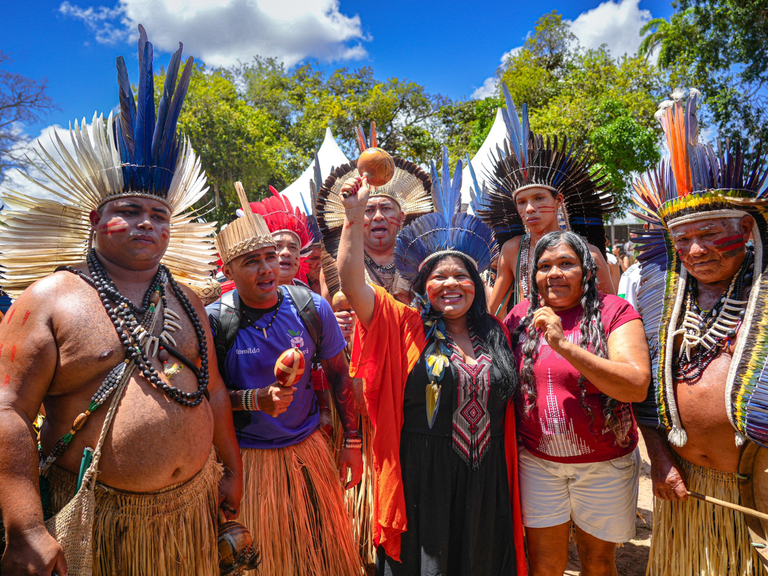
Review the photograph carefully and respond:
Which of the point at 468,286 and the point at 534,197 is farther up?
the point at 534,197

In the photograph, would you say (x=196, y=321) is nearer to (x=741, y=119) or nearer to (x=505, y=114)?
(x=505, y=114)

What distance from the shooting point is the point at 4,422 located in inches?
61.9

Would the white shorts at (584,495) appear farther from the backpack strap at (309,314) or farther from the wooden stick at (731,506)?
the backpack strap at (309,314)

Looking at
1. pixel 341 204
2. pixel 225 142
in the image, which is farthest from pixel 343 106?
pixel 341 204

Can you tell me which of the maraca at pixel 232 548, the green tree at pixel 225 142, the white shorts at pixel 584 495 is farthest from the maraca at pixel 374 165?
the green tree at pixel 225 142

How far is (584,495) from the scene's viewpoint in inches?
93.4

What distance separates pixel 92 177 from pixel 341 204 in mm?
2259

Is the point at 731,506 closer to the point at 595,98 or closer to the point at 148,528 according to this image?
the point at 148,528

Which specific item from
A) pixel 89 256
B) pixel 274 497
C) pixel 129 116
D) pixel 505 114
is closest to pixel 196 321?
pixel 89 256

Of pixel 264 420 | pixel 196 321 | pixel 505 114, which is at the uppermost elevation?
pixel 505 114

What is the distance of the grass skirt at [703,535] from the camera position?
232 centimetres

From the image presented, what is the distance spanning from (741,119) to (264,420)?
57.1ft

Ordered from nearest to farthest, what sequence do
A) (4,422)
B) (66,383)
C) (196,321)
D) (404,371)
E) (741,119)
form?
(4,422), (66,383), (196,321), (404,371), (741,119)

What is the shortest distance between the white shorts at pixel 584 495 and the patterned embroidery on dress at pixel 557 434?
75 mm
